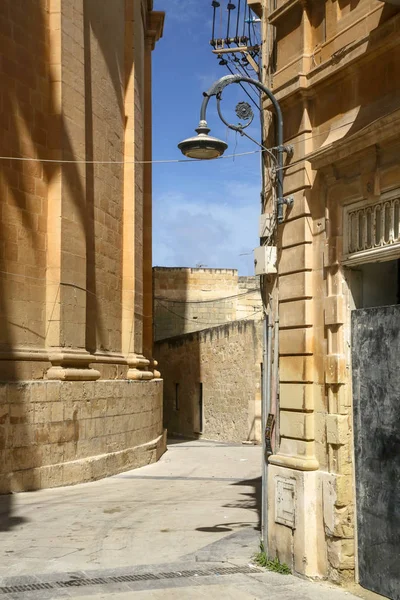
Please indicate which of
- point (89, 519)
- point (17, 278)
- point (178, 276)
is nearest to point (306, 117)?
point (89, 519)

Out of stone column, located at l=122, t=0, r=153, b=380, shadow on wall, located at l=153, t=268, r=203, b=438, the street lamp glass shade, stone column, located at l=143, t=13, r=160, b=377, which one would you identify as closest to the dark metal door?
the street lamp glass shade

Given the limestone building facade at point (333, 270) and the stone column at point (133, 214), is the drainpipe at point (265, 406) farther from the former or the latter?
the stone column at point (133, 214)

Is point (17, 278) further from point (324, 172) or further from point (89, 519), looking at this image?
point (324, 172)

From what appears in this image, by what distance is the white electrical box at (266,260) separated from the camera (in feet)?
26.0

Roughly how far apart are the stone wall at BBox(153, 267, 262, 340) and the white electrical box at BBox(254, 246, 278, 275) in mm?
25551

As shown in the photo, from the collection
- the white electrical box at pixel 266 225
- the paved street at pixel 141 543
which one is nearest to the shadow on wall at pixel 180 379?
the paved street at pixel 141 543

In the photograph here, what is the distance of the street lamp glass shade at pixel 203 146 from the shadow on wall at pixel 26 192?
5.77 meters

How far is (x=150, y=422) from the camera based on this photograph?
17672mm

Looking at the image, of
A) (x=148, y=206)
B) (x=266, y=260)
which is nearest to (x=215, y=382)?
(x=148, y=206)

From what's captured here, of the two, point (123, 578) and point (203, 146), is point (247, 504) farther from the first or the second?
point (203, 146)

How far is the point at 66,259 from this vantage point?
14.0 m

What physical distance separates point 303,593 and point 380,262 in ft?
9.41

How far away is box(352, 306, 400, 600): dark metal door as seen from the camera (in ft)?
20.7

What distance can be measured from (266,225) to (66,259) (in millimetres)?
6363
